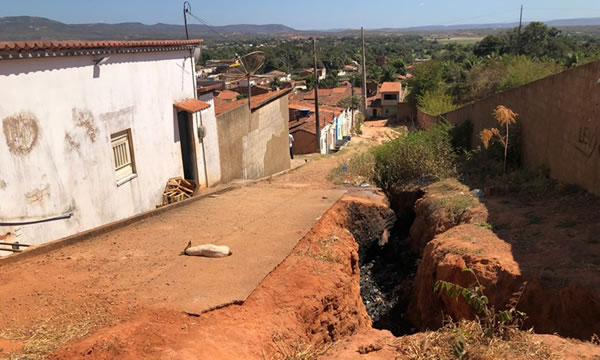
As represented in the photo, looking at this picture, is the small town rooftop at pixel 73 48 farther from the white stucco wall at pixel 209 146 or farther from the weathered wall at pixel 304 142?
the weathered wall at pixel 304 142

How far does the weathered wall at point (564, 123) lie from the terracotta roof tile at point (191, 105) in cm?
797

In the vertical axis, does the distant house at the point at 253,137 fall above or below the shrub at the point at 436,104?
above

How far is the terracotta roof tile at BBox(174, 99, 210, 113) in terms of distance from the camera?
11286mm

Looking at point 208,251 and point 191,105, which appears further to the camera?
point 191,105

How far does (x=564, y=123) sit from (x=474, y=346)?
24.0ft

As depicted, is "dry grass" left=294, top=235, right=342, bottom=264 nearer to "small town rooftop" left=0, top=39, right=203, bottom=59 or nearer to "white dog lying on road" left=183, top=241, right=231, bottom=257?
"white dog lying on road" left=183, top=241, right=231, bottom=257

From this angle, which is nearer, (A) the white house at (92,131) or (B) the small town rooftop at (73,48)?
(B) the small town rooftop at (73,48)

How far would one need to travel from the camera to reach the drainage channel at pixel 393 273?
9.07 m

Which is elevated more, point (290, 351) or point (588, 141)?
point (588, 141)

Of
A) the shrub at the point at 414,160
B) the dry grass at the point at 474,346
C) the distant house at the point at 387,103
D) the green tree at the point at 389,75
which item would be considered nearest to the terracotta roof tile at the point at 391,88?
the distant house at the point at 387,103

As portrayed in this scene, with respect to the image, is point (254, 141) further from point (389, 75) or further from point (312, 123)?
point (389, 75)

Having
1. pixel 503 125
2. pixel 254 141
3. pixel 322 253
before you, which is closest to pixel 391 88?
pixel 254 141

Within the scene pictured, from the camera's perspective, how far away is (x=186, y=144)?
12.1 meters

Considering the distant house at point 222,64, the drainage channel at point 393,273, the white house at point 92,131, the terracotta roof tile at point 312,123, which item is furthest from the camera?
the terracotta roof tile at point 312,123
